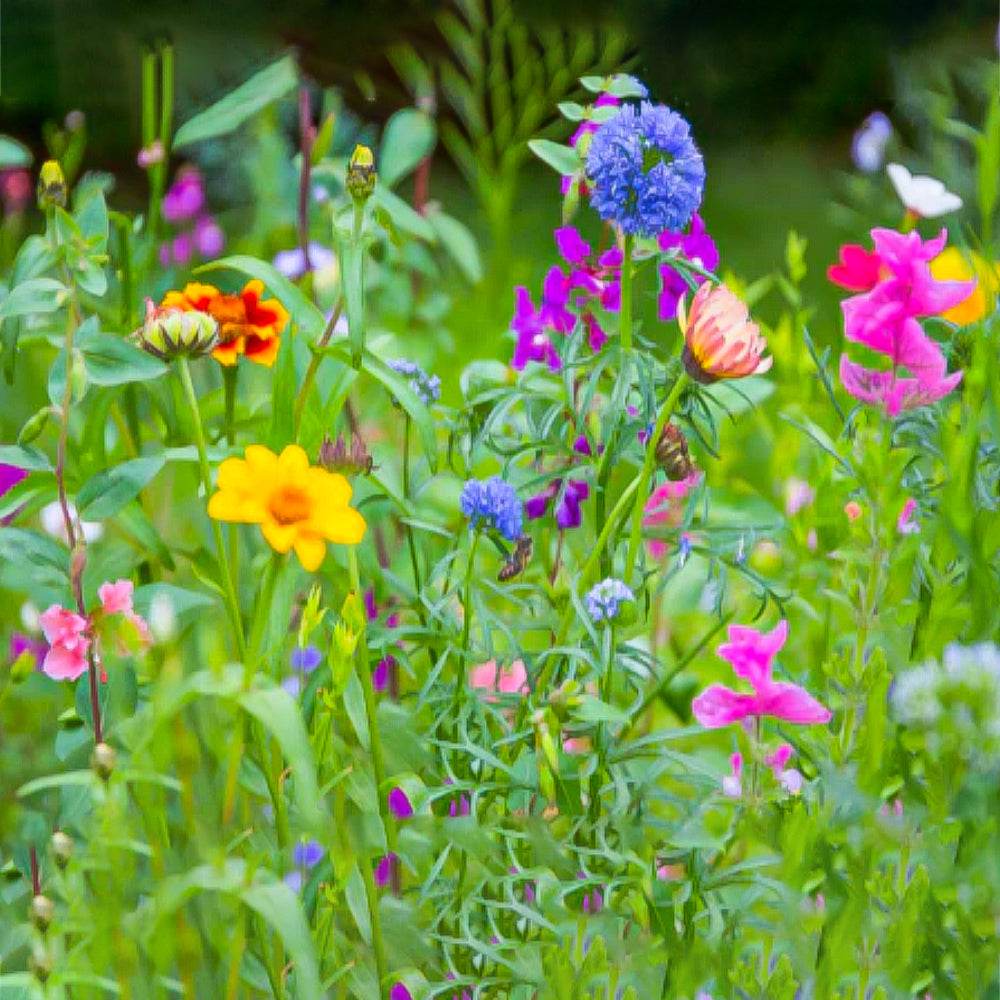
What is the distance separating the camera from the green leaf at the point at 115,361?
3.32 ft

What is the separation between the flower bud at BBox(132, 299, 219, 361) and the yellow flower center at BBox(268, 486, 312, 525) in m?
0.13

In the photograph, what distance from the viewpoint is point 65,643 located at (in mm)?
1071

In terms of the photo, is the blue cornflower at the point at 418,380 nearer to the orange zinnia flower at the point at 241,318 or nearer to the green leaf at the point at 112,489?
the orange zinnia flower at the point at 241,318

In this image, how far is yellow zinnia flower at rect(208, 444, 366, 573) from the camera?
927 mm

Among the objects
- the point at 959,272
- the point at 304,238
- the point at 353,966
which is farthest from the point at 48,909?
the point at 959,272

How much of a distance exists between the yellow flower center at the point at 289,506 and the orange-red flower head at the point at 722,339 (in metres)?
0.28

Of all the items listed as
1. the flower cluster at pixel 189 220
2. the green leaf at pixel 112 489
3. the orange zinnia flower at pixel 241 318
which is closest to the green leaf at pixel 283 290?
the orange zinnia flower at pixel 241 318

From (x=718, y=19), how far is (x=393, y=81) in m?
1.30

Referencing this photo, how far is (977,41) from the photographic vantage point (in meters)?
5.11

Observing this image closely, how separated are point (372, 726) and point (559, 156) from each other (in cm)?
45

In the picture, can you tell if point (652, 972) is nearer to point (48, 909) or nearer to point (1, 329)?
point (48, 909)

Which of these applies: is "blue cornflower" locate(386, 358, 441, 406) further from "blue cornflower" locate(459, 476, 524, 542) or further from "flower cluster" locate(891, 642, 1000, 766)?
"flower cluster" locate(891, 642, 1000, 766)

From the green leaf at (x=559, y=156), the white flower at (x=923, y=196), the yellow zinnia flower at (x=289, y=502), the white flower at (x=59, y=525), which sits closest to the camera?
the yellow zinnia flower at (x=289, y=502)

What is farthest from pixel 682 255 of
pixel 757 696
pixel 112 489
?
pixel 112 489
